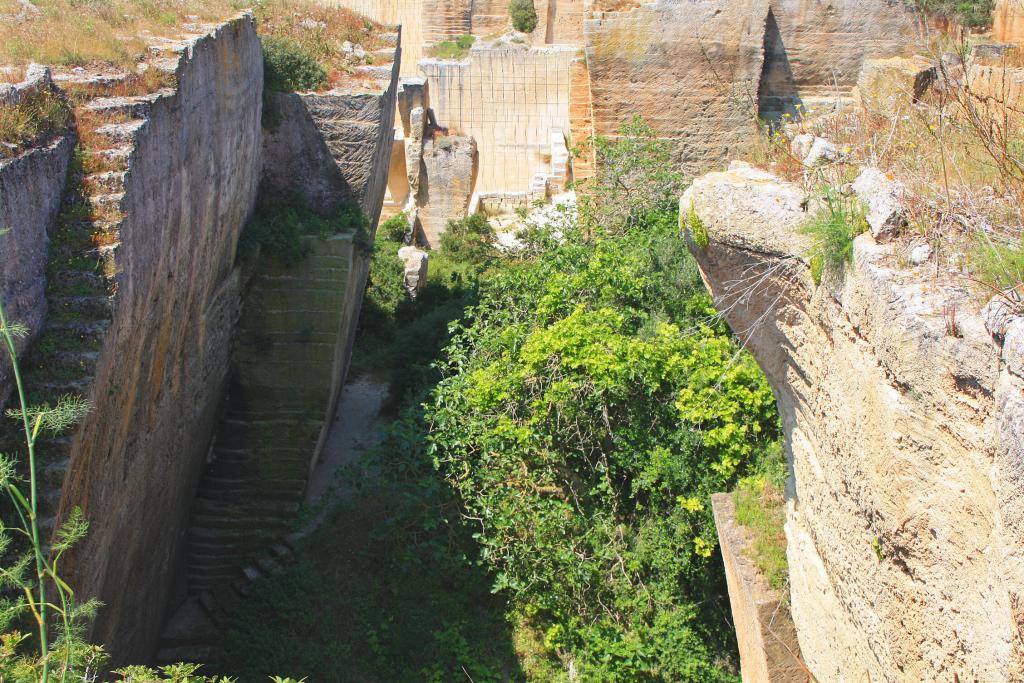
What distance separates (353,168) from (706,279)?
579 centimetres

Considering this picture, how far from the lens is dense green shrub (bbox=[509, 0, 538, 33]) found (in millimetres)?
20531

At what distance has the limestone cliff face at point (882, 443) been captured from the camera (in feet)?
10.8

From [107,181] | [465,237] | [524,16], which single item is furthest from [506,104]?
[107,181]

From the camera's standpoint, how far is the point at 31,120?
5.74 metres

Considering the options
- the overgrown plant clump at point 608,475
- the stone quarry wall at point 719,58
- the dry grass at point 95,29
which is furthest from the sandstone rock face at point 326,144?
the overgrown plant clump at point 608,475

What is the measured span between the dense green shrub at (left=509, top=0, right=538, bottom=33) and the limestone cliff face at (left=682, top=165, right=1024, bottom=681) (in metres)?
16.2

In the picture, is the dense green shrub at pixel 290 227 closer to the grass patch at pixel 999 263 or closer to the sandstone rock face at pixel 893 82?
the sandstone rock face at pixel 893 82

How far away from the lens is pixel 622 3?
10.9 metres

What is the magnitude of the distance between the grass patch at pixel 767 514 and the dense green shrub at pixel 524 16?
15.4m

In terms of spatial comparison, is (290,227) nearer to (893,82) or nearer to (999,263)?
(893,82)

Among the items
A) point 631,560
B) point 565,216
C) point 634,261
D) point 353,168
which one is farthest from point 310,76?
point 631,560

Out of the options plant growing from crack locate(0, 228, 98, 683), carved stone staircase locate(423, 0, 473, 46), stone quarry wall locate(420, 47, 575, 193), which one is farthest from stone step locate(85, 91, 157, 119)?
carved stone staircase locate(423, 0, 473, 46)

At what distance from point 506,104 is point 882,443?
14411 mm

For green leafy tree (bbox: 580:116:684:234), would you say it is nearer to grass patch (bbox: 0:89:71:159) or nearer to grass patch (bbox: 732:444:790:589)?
grass patch (bbox: 732:444:790:589)
